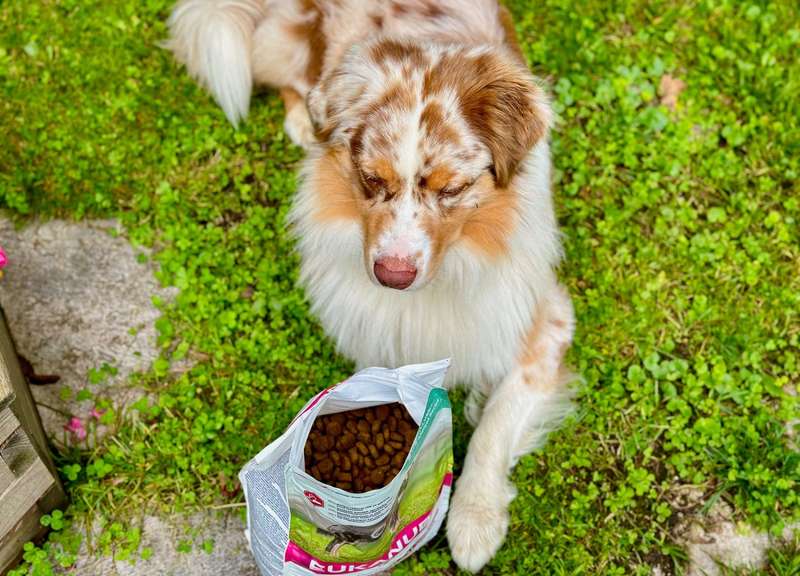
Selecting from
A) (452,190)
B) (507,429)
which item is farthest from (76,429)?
(452,190)

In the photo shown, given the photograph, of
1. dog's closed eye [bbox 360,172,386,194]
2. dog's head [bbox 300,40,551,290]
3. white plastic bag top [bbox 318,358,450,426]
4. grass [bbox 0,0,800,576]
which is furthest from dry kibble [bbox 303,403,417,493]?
dog's closed eye [bbox 360,172,386,194]

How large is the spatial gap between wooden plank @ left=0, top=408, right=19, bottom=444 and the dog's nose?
4.25ft

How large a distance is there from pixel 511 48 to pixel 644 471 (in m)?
1.84

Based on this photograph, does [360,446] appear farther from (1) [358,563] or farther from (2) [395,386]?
(1) [358,563]

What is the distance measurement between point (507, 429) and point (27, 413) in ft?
5.98

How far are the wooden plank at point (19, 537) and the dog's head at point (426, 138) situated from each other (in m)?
1.62

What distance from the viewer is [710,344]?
12.1 feet

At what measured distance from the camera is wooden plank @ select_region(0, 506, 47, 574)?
2998 mm

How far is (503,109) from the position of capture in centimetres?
269

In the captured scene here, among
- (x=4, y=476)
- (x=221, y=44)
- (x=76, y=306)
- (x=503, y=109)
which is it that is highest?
(x=503, y=109)

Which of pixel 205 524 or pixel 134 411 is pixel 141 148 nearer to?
pixel 134 411

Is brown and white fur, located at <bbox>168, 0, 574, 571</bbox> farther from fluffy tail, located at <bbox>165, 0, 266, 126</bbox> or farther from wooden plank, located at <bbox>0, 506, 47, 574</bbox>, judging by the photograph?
wooden plank, located at <bbox>0, 506, 47, 574</bbox>

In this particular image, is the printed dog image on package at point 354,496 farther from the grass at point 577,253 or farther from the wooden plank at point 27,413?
the wooden plank at point 27,413

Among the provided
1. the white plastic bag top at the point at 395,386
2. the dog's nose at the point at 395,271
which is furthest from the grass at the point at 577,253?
the dog's nose at the point at 395,271
